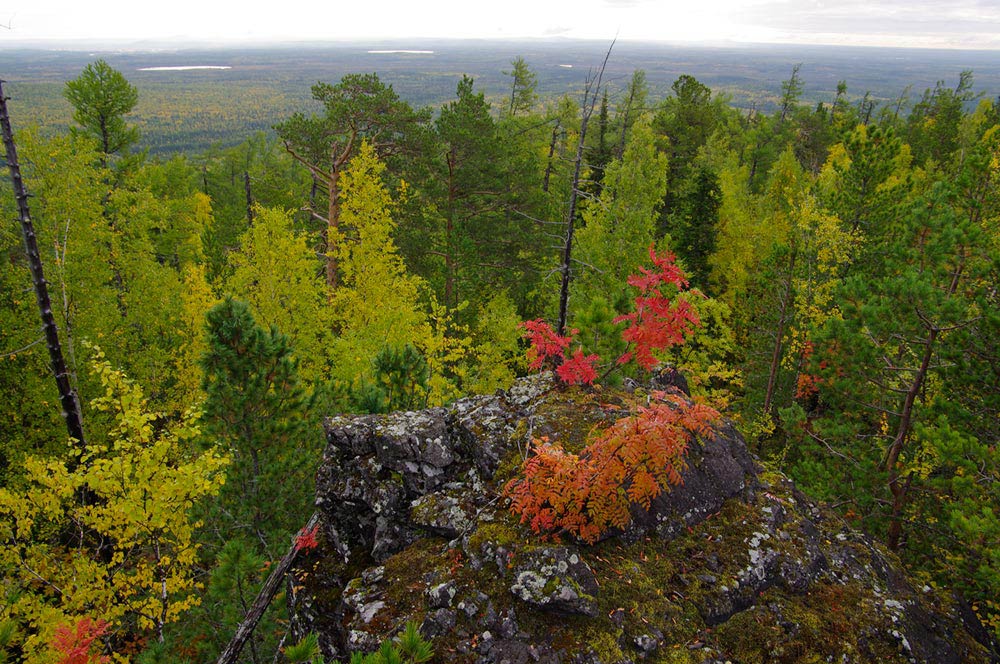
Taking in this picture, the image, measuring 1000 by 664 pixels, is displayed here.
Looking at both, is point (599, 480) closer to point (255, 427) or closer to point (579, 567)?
point (579, 567)

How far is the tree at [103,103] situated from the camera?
73.4 feet

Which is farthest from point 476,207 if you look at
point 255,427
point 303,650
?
point 303,650

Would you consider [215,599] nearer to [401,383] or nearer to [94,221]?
[401,383]

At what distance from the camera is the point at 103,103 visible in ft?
74.7

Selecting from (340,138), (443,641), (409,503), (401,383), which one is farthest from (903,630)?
(340,138)

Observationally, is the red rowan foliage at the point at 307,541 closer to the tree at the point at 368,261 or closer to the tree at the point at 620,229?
the tree at the point at 368,261

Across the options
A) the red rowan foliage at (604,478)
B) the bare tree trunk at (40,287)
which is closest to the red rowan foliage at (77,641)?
the bare tree trunk at (40,287)

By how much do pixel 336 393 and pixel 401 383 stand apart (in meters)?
2.13

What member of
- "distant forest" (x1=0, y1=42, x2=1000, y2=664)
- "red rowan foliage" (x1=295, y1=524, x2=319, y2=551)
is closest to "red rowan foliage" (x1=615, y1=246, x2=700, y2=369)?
"distant forest" (x1=0, y1=42, x2=1000, y2=664)

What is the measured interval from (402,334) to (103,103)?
18.5 metres

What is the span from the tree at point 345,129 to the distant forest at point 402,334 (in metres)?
0.13

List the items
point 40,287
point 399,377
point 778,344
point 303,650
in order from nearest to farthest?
point 303,650, point 40,287, point 399,377, point 778,344

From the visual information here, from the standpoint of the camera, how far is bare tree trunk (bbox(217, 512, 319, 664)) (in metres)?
7.05

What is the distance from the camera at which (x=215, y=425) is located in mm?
9812
